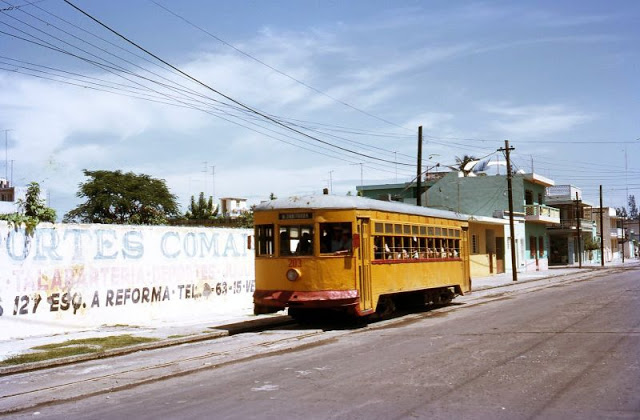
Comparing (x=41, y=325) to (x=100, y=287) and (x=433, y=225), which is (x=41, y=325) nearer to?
(x=100, y=287)

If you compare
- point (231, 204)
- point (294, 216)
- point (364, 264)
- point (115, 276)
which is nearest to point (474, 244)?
point (364, 264)

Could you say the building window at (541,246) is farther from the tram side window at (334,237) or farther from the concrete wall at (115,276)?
the tram side window at (334,237)

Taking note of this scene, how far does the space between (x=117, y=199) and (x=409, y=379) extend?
167 ft

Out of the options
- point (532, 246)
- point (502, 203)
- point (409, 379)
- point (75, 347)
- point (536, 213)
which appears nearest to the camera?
point (409, 379)

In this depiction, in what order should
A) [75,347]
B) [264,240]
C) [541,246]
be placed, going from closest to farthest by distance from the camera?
1. [75,347]
2. [264,240]
3. [541,246]

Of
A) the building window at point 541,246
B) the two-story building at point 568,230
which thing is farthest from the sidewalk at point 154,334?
the two-story building at point 568,230

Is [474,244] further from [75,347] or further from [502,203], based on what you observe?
[75,347]

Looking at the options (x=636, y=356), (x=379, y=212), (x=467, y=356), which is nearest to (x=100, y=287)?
(x=379, y=212)

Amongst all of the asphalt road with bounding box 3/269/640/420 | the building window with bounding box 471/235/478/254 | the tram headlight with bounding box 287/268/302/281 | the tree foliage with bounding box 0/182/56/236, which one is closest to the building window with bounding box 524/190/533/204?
the building window with bounding box 471/235/478/254

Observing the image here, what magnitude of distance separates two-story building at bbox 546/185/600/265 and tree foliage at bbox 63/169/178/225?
37271 millimetres

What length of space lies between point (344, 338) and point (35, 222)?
24.5 ft

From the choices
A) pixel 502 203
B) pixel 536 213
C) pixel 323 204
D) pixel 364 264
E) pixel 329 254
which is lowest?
pixel 364 264

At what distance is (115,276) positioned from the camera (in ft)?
54.6

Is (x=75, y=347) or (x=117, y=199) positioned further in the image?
(x=117, y=199)
